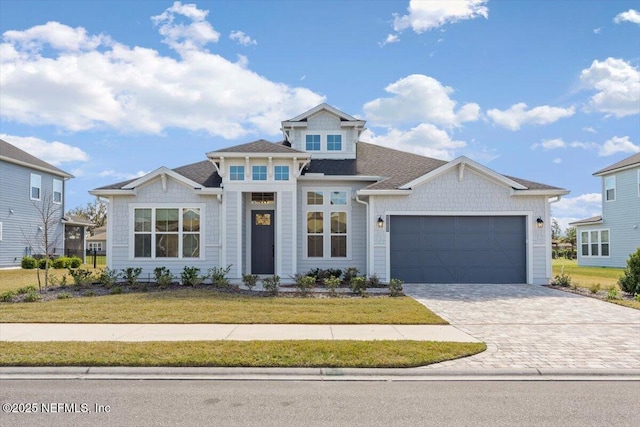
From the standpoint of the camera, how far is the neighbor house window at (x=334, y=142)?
19.0m

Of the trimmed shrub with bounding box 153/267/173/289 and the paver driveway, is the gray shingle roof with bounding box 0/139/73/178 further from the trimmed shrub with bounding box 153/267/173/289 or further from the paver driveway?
the paver driveway

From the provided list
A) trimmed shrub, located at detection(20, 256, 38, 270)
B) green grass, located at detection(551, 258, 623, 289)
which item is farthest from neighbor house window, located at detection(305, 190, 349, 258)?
trimmed shrub, located at detection(20, 256, 38, 270)

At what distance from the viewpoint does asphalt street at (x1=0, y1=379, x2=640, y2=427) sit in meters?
4.59

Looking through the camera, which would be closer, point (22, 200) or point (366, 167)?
point (366, 167)

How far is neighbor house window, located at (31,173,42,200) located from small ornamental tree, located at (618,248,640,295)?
106 feet

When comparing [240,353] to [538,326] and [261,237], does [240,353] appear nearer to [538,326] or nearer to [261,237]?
[538,326]

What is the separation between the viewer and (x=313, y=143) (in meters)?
19.1

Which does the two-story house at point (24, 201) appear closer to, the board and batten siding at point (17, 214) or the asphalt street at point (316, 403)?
the board and batten siding at point (17, 214)

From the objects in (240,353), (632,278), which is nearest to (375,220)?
(632,278)

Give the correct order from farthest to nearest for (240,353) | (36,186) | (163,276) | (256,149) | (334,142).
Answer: (36,186), (334,142), (256,149), (163,276), (240,353)

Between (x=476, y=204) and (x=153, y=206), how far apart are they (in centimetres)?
1190

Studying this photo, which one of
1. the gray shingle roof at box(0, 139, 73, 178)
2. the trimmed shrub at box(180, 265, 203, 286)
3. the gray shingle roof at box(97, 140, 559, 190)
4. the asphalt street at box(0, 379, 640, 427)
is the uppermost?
the gray shingle roof at box(0, 139, 73, 178)

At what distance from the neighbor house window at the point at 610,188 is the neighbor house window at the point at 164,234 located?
26075 millimetres

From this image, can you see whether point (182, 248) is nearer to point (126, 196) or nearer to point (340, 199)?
point (126, 196)
